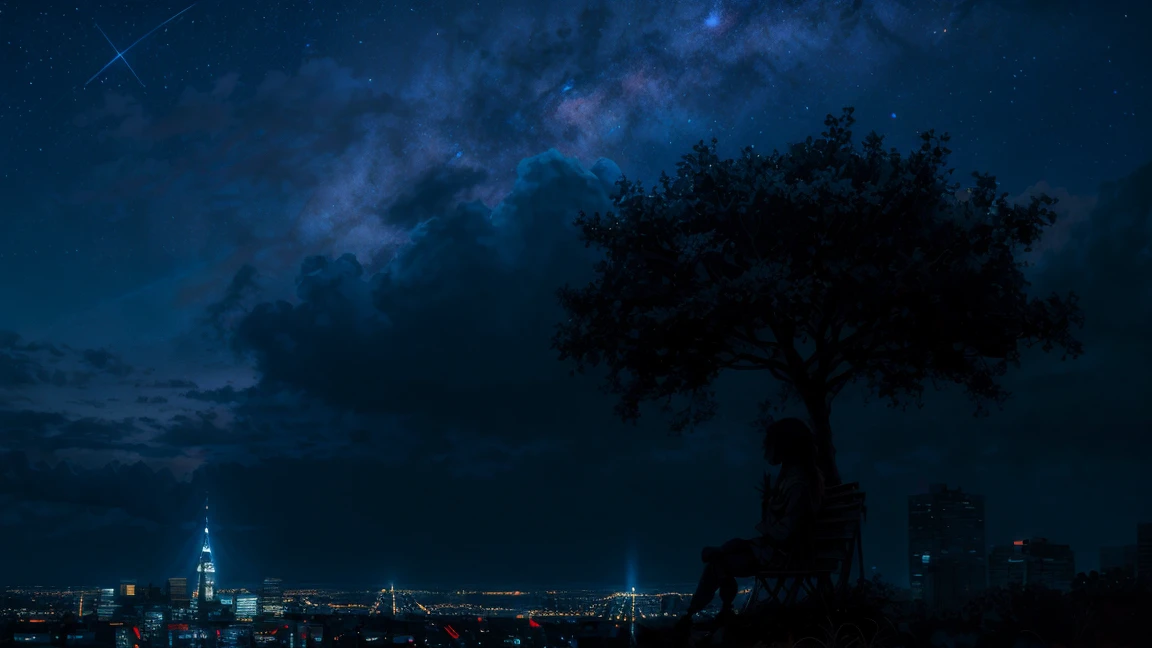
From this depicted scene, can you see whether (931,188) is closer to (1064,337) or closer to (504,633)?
(1064,337)

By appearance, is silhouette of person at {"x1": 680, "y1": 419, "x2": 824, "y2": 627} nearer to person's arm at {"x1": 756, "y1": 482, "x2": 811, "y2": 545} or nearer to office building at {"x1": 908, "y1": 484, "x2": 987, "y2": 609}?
person's arm at {"x1": 756, "y1": 482, "x2": 811, "y2": 545}

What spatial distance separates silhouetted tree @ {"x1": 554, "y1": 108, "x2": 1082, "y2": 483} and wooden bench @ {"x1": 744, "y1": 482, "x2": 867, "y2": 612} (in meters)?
3.00

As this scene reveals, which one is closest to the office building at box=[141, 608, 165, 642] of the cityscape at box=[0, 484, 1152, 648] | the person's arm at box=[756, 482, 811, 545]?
the cityscape at box=[0, 484, 1152, 648]

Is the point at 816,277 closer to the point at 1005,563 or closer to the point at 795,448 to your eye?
the point at 795,448

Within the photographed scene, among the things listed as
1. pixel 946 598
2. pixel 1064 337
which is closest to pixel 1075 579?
pixel 946 598

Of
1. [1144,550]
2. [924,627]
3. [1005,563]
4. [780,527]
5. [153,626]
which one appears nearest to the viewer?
[780,527]

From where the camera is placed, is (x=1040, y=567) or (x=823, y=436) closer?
(x=823, y=436)

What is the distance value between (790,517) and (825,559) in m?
0.89

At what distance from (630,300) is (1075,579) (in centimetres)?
→ 1225

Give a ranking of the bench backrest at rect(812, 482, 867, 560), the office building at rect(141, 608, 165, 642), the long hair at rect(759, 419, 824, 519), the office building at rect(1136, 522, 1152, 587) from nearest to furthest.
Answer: the bench backrest at rect(812, 482, 867, 560) < the long hair at rect(759, 419, 824, 519) < the office building at rect(1136, 522, 1152, 587) < the office building at rect(141, 608, 165, 642)

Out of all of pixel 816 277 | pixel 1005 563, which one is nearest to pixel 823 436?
pixel 816 277

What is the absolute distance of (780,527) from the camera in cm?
1459

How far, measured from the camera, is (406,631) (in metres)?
59.8

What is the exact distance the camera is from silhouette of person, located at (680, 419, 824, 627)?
48.0 feet
